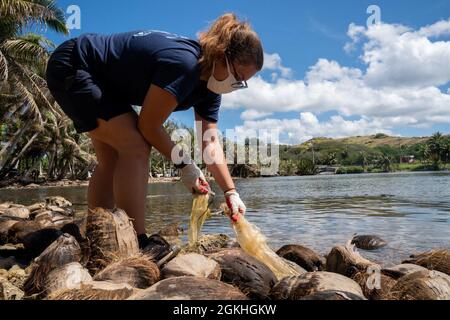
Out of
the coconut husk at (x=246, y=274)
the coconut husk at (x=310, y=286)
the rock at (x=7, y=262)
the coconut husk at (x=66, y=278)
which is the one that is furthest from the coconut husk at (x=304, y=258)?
the rock at (x=7, y=262)

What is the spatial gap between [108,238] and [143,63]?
4.04 feet

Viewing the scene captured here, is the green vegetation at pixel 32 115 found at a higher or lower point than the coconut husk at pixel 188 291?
higher

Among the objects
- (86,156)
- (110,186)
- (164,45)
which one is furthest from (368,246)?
(86,156)

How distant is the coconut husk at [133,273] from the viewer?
2.49 meters

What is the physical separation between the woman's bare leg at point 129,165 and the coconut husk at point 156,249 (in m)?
0.20

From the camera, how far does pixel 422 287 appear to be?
246cm

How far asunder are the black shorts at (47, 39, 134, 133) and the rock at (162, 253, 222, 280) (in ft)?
3.93

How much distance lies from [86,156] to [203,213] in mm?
39465

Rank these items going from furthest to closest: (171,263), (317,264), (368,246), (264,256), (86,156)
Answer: (86,156) < (368,246) < (317,264) < (264,256) < (171,263)

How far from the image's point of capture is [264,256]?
327cm

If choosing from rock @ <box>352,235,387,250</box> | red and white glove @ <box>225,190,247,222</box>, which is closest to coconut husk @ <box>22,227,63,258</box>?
red and white glove @ <box>225,190,247,222</box>

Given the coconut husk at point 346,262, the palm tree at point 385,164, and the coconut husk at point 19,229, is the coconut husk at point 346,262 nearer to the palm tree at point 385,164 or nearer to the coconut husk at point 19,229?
the coconut husk at point 19,229

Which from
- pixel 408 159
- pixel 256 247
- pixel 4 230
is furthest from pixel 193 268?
pixel 408 159

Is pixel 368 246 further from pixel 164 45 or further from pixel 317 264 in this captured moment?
pixel 164 45
